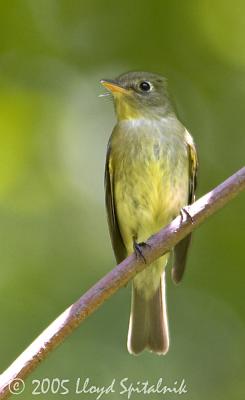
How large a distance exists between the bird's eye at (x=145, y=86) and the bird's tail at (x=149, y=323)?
1129mm

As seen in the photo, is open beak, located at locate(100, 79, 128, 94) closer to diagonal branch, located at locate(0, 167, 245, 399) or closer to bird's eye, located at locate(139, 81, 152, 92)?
bird's eye, located at locate(139, 81, 152, 92)

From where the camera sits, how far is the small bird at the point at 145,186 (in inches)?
176

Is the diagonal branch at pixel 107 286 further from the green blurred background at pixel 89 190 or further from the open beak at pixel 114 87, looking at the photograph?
the open beak at pixel 114 87

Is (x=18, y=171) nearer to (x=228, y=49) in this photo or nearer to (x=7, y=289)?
(x=7, y=289)

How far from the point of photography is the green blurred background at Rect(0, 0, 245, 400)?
4.36 metres

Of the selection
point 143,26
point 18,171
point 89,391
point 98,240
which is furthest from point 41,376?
point 143,26

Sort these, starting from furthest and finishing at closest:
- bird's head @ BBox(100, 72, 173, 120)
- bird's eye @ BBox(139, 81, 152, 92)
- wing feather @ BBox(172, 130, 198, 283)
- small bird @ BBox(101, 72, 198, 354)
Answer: bird's eye @ BBox(139, 81, 152, 92)
bird's head @ BBox(100, 72, 173, 120)
small bird @ BBox(101, 72, 198, 354)
wing feather @ BBox(172, 130, 198, 283)

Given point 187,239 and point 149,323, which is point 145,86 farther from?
point 149,323

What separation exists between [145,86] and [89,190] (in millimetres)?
745

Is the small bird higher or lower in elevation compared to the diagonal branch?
higher

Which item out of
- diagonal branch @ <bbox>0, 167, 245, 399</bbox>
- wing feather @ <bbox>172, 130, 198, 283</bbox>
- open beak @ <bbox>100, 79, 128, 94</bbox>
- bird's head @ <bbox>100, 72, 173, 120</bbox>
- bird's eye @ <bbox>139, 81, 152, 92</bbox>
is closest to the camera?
diagonal branch @ <bbox>0, 167, 245, 399</bbox>

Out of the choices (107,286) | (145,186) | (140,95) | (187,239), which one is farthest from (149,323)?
(107,286)

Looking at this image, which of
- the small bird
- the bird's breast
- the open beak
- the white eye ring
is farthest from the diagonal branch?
the white eye ring

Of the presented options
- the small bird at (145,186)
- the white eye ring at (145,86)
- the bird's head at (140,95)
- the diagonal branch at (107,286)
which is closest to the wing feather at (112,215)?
the small bird at (145,186)
